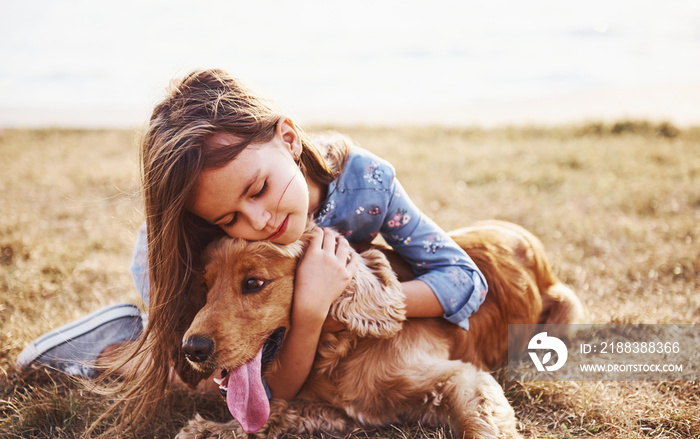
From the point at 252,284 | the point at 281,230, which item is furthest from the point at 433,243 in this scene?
the point at 252,284

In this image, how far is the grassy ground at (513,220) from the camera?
2.32 metres

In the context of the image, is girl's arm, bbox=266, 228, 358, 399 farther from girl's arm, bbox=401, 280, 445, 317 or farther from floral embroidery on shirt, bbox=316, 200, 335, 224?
girl's arm, bbox=401, 280, 445, 317

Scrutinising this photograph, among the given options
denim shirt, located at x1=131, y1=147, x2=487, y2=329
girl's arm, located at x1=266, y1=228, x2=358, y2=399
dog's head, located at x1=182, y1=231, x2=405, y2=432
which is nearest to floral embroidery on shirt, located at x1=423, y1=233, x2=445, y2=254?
denim shirt, located at x1=131, y1=147, x2=487, y2=329

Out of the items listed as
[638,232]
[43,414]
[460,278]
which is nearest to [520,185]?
[638,232]

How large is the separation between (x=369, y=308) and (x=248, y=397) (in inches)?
21.5

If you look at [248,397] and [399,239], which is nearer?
[248,397]

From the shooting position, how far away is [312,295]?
206cm

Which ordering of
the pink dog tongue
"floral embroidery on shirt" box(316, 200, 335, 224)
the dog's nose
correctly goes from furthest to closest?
"floral embroidery on shirt" box(316, 200, 335, 224) < the pink dog tongue < the dog's nose

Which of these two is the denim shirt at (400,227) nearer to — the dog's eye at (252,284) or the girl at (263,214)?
the girl at (263,214)

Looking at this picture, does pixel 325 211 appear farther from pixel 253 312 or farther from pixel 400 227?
pixel 253 312

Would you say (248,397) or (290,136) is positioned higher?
→ (290,136)

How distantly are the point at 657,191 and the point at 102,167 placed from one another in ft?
19.4

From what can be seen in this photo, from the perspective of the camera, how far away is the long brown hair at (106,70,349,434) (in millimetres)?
1928

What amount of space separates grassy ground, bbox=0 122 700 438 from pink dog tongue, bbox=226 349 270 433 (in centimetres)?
46
